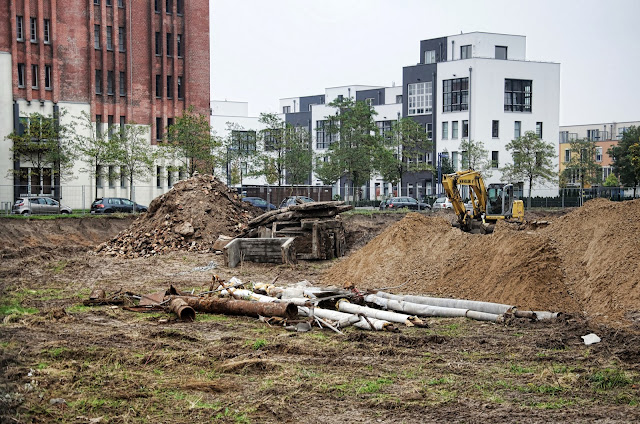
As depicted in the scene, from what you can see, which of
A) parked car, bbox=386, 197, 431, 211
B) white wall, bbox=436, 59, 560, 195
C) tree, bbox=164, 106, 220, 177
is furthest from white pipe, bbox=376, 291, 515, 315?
white wall, bbox=436, 59, 560, 195

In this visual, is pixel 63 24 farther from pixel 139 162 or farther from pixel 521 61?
pixel 521 61

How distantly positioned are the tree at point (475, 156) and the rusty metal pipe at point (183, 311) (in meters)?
52.1

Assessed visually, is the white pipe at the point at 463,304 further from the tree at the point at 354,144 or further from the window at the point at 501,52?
the window at the point at 501,52

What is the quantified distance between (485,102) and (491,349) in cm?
6167

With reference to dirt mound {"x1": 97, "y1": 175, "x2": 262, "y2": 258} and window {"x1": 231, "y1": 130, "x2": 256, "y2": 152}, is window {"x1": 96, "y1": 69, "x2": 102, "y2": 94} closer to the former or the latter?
window {"x1": 231, "y1": 130, "x2": 256, "y2": 152}

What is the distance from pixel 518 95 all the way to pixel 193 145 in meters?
37.3

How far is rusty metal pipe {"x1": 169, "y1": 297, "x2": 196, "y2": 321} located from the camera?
1265 centimetres

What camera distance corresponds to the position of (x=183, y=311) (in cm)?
1269

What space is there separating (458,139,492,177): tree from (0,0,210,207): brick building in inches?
964

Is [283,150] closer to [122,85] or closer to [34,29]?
[122,85]

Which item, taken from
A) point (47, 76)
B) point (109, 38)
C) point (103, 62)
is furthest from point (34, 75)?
point (109, 38)

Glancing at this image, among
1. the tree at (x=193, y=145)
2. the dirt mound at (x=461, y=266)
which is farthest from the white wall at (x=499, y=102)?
the dirt mound at (x=461, y=266)

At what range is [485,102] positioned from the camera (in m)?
68.8

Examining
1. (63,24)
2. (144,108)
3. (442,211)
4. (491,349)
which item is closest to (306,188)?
(442,211)
